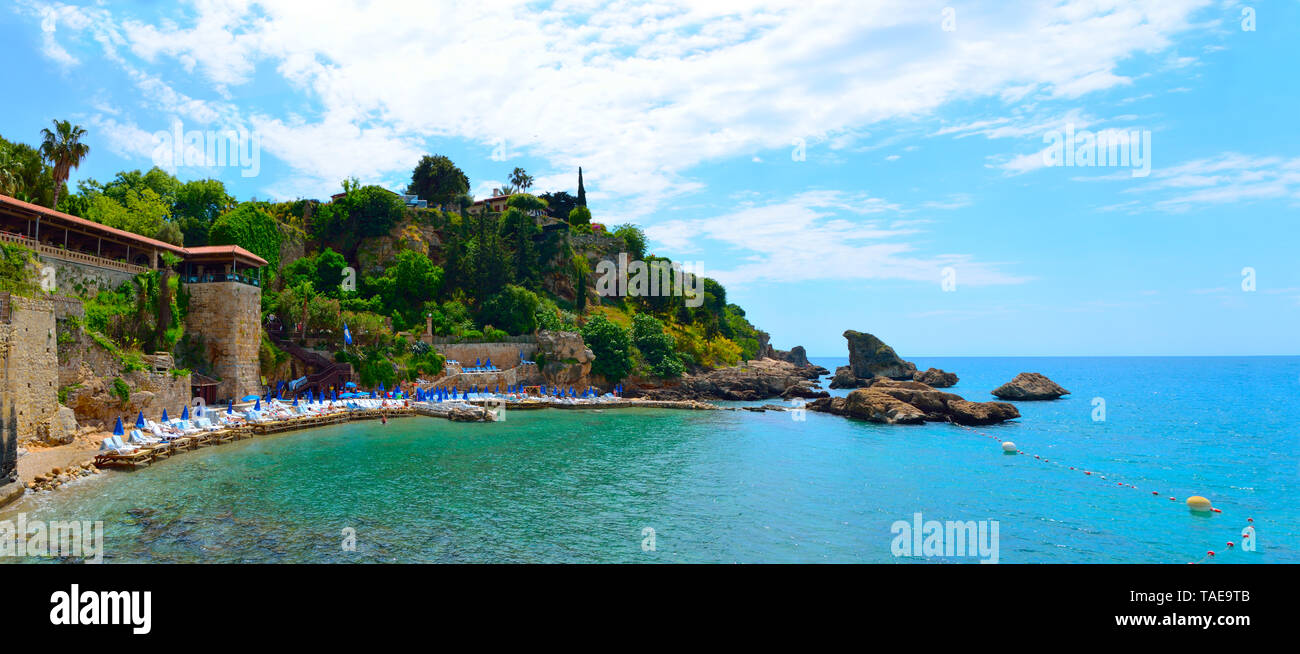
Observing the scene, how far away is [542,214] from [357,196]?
692 inches

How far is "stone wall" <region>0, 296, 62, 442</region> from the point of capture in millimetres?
17516

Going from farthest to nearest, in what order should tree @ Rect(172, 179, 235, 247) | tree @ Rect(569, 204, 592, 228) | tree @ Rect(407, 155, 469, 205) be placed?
tree @ Rect(569, 204, 592, 228) → tree @ Rect(407, 155, 469, 205) → tree @ Rect(172, 179, 235, 247)

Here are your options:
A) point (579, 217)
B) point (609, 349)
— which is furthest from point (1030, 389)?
point (579, 217)

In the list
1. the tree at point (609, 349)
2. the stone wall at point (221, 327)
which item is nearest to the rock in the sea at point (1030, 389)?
the tree at point (609, 349)

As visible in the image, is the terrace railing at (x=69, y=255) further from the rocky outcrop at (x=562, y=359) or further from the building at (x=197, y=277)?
the rocky outcrop at (x=562, y=359)

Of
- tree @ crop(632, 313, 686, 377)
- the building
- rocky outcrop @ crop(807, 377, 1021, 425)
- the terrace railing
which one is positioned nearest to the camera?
the terrace railing

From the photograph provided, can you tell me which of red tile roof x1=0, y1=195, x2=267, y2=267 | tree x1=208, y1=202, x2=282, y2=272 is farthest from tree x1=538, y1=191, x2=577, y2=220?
red tile roof x1=0, y1=195, x2=267, y2=267

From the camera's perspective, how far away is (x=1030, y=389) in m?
55.6

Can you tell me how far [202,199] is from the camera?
44969mm

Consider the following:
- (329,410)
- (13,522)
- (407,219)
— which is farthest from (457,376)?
(13,522)

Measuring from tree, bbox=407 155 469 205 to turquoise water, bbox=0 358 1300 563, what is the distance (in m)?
34.4

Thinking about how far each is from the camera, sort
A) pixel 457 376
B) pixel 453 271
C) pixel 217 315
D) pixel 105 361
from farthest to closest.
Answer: pixel 453 271, pixel 457 376, pixel 217 315, pixel 105 361

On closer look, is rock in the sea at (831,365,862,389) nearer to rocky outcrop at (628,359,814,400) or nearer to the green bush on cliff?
rocky outcrop at (628,359,814,400)
